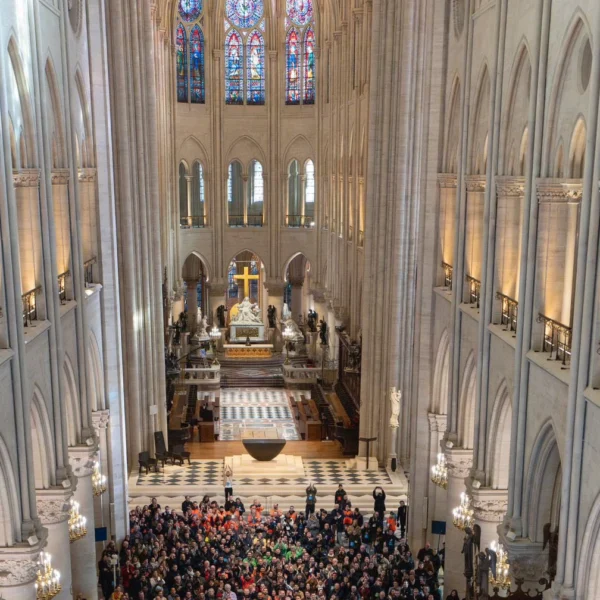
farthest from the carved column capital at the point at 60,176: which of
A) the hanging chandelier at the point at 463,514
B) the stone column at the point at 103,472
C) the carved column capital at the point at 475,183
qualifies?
the hanging chandelier at the point at 463,514

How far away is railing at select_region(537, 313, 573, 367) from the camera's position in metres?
15.0

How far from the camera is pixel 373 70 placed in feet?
108

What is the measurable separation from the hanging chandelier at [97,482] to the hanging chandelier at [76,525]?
2.22 m

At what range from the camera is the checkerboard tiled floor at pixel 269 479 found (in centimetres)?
3094

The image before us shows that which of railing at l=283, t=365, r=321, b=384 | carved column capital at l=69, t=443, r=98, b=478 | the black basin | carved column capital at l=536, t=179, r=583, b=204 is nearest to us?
carved column capital at l=536, t=179, r=583, b=204

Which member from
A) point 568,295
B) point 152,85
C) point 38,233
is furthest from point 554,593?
point 152,85

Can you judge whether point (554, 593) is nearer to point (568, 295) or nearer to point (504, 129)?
point (568, 295)

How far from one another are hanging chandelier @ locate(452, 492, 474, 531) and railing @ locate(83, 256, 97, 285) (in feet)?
35.8

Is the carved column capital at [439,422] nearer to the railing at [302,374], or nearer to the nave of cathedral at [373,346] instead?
the nave of cathedral at [373,346]

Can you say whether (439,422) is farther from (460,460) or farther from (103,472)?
(103,472)

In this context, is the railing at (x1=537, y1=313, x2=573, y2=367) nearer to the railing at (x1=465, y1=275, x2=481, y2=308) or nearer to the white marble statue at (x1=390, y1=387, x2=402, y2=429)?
the railing at (x1=465, y1=275, x2=481, y2=308)

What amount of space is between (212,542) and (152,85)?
18.1 metres

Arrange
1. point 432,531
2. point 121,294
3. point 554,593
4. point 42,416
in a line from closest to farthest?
point 554,593 < point 42,416 < point 432,531 < point 121,294

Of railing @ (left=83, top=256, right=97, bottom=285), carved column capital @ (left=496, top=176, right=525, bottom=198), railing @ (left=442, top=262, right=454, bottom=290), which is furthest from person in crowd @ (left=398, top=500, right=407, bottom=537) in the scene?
carved column capital @ (left=496, top=176, right=525, bottom=198)
